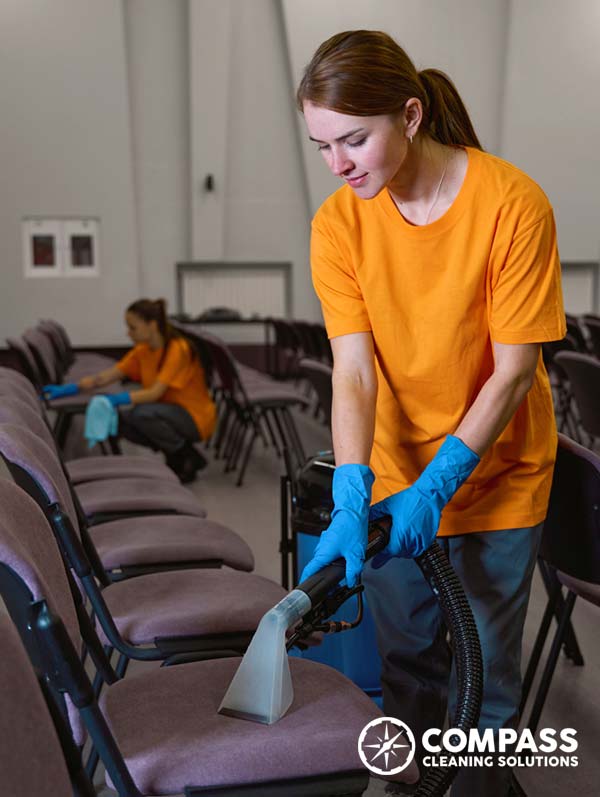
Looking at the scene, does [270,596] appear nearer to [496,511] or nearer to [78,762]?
[496,511]

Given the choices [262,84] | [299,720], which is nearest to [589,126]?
[262,84]

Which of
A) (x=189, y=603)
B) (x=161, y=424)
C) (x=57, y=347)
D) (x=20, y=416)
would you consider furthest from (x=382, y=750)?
(x=57, y=347)

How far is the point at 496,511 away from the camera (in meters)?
1.46

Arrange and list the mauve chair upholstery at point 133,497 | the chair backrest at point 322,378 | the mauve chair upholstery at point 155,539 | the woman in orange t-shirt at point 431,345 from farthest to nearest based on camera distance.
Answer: the chair backrest at point 322,378
the mauve chair upholstery at point 133,497
the mauve chair upholstery at point 155,539
the woman in orange t-shirt at point 431,345

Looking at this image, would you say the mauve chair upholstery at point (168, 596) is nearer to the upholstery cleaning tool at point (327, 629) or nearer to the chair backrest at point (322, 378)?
the upholstery cleaning tool at point (327, 629)

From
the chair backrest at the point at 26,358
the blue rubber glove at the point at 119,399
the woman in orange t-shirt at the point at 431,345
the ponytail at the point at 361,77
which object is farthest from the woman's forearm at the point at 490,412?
the blue rubber glove at the point at 119,399

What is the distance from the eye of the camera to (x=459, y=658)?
134cm

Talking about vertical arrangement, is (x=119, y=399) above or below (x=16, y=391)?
below

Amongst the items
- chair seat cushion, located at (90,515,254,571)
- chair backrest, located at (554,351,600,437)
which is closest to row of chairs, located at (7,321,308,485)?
chair backrest, located at (554,351,600,437)

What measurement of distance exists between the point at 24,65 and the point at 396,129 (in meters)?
8.49

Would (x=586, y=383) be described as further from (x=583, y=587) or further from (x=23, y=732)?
(x=23, y=732)

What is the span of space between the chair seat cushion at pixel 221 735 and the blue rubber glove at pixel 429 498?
0.25 m

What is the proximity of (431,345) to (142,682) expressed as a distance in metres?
0.70

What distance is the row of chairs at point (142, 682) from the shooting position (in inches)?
42.3
